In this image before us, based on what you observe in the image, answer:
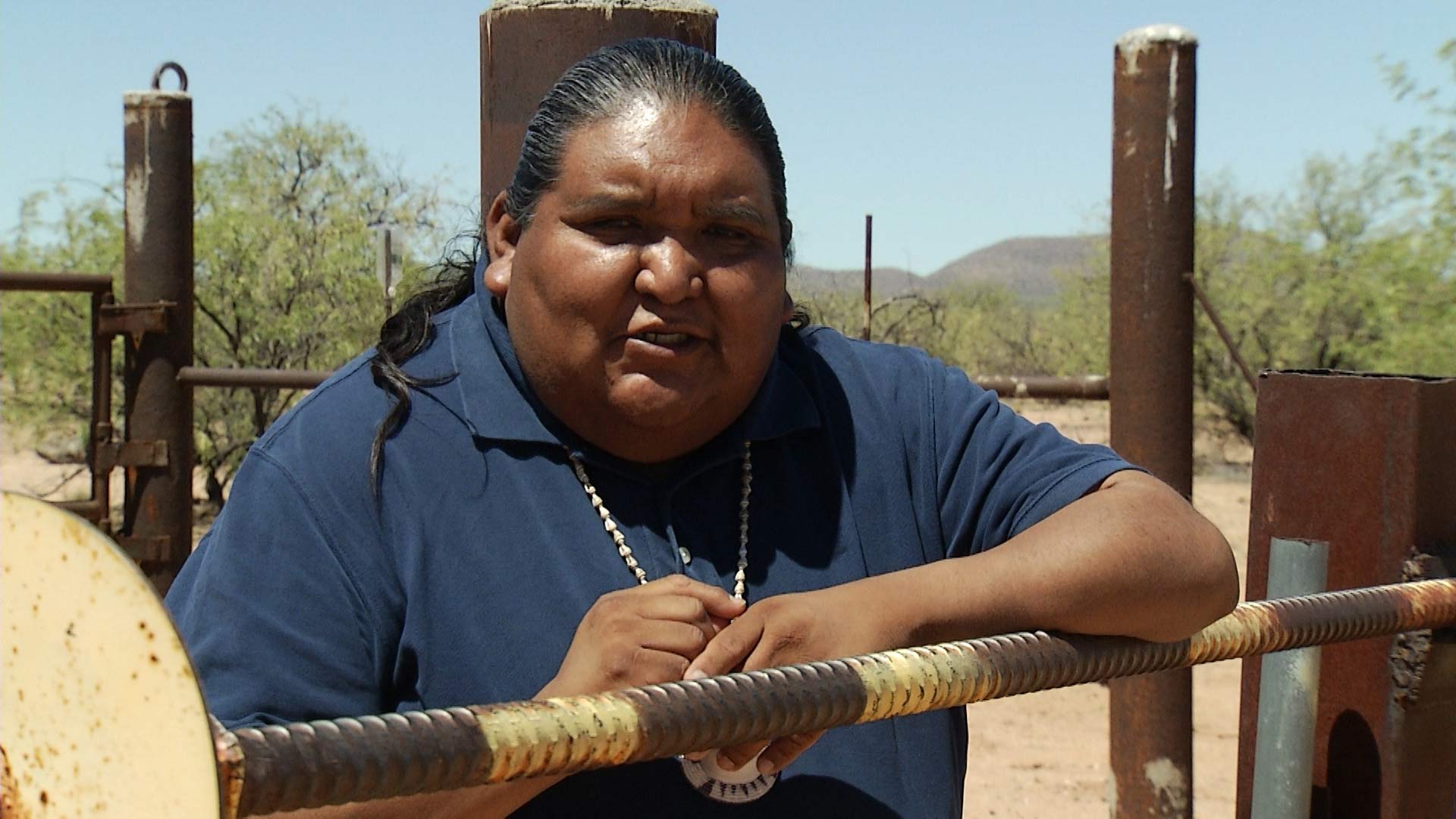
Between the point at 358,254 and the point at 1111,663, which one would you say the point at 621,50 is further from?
the point at 358,254

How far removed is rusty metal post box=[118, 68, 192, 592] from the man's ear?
8.71 feet

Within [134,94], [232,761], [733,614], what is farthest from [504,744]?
[134,94]

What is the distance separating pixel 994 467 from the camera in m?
1.98

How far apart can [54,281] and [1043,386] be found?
2935mm

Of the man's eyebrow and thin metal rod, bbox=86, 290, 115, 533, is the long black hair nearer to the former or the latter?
the man's eyebrow

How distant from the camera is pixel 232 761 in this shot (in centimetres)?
87

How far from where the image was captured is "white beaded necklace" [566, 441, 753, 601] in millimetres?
1823

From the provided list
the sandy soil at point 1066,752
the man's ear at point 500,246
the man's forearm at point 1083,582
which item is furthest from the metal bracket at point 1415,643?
the sandy soil at point 1066,752

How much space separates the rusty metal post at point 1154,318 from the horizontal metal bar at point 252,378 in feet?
7.38

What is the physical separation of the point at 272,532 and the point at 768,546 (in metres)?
0.62

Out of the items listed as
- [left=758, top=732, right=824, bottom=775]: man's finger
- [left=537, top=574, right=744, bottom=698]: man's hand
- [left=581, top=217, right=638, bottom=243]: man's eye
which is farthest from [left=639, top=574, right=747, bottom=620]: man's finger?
[left=581, top=217, right=638, bottom=243]: man's eye

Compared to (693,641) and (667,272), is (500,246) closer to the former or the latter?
(667,272)

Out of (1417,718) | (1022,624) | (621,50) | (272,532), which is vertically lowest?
(1417,718)

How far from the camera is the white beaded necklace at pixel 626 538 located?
1.82 metres
